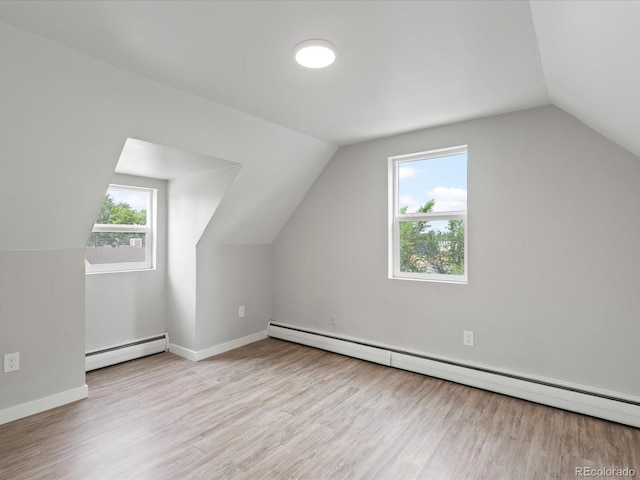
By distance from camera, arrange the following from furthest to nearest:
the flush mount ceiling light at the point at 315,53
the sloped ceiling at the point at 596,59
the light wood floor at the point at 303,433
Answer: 1. the light wood floor at the point at 303,433
2. the flush mount ceiling light at the point at 315,53
3. the sloped ceiling at the point at 596,59

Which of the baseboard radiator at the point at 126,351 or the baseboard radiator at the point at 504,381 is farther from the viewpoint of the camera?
the baseboard radiator at the point at 126,351

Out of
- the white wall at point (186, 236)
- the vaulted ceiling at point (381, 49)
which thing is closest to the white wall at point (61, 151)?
the vaulted ceiling at point (381, 49)

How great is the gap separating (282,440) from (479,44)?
2608 millimetres

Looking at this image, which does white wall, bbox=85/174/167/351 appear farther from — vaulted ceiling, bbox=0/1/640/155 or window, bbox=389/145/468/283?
window, bbox=389/145/468/283

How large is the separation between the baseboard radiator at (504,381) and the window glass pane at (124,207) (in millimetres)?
2398

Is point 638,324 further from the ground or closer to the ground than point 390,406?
further from the ground

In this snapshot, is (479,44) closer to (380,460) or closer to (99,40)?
(99,40)

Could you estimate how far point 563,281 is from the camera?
2.72 m

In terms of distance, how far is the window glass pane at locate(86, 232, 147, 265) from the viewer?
3545 mm

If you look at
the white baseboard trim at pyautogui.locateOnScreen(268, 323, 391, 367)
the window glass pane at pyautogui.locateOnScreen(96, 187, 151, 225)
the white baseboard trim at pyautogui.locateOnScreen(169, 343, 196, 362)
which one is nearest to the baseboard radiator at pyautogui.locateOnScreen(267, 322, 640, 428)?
the white baseboard trim at pyautogui.locateOnScreen(268, 323, 391, 367)

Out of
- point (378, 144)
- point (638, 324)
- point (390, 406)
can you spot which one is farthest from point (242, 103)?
point (638, 324)

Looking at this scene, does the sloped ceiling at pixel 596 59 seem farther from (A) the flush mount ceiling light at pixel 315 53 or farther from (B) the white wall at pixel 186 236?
(B) the white wall at pixel 186 236

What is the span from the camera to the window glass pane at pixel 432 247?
3.29 metres

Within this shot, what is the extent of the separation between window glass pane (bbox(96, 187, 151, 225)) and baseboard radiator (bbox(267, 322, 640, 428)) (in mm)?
2398
